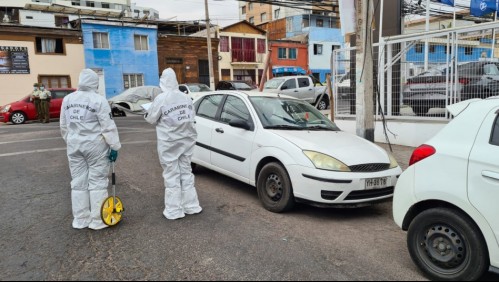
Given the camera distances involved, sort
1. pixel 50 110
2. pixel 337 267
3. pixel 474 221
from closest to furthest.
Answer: pixel 474 221, pixel 337 267, pixel 50 110

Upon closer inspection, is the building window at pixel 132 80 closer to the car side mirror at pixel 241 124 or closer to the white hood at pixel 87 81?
the car side mirror at pixel 241 124

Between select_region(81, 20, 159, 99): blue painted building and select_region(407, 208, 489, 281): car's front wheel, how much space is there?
2758 cm

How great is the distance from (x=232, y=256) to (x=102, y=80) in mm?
27541

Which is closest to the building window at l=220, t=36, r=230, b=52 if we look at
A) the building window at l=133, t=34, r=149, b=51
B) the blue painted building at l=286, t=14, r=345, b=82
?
the building window at l=133, t=34, r=149, b=51

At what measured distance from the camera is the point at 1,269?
338 centimetres

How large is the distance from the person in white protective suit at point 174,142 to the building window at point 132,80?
88.0 feet

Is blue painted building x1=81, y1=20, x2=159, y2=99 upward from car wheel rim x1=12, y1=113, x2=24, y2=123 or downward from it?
upward

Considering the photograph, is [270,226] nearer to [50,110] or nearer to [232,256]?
[232,256]

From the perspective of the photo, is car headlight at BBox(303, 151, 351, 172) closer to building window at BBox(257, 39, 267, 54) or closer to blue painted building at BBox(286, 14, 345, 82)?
building window at BBox(257, 39, 267, 54)

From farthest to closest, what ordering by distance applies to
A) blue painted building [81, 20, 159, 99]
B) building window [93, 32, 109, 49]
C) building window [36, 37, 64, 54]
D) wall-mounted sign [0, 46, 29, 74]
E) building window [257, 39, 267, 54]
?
1. building window [257, 39, 267, 54]
2. building window [93, 32, 109, 49]
3. blue painted building [81, 20, 159, 99]
4. building window [36, 37, 64, 54]
5. wall-mounted sign [0, 46, 29, 74]

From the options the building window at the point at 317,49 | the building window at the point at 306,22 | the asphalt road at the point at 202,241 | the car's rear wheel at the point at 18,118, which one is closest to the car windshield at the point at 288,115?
the asphalt road at the point at 202,241

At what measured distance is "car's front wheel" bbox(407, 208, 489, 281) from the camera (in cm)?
292

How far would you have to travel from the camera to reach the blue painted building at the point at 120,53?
2800 cm

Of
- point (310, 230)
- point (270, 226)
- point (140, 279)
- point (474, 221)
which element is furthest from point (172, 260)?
point (474, 221)
